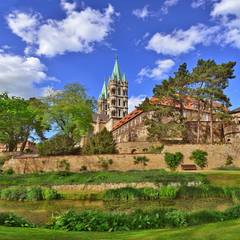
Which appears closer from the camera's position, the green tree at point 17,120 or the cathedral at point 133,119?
the green tree at point 17,120

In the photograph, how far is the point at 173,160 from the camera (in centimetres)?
5697

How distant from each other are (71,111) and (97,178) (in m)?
23.0

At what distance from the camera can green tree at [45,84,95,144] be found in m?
66.6

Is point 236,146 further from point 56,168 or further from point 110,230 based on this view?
point 110,230

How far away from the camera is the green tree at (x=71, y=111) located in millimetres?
66625

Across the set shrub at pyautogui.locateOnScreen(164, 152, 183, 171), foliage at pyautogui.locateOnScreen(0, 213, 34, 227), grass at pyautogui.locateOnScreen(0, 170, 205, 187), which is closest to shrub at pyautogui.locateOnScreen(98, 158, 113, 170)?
shrub at pyautogui.locateOnScreen(164, 152, 183, 171)

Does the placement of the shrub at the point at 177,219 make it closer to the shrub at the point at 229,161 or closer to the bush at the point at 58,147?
the shrub at the point at 229,161

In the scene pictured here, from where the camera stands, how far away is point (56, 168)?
2404 inches

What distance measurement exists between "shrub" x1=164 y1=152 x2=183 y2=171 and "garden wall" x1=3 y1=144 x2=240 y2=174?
724mm

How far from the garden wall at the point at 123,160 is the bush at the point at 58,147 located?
8.05 ft

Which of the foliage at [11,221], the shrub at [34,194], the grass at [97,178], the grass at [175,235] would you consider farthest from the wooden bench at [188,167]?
the grass at [175,235]

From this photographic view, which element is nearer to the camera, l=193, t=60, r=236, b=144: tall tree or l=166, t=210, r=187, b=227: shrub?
l=166, t=210, r=187, b=227: shrub

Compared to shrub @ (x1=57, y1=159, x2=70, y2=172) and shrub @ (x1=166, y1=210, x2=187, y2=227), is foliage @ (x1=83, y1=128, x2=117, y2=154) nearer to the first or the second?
shrub @ (x1=57, y1=159, x2=70, y2=172)

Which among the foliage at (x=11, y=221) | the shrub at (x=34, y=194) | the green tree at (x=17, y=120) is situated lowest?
the foliage at (x=11, y=221)
